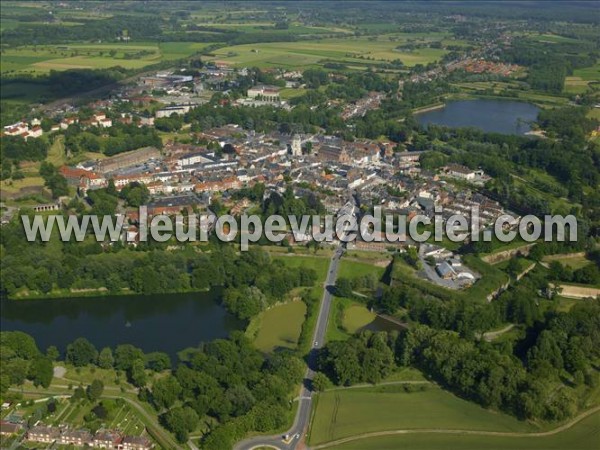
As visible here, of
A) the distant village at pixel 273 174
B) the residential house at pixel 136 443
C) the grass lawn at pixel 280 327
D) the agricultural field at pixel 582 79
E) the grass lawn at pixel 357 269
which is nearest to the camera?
the residential house at pixel 136 443

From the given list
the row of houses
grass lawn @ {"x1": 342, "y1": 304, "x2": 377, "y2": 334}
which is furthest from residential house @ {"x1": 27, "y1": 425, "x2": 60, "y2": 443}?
grass lawn @ {"x1": 342, "y1": 304, "x2": 377, "y2": 334}

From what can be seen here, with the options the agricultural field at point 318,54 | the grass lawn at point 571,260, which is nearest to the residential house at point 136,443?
the grass lawn at point 571,260

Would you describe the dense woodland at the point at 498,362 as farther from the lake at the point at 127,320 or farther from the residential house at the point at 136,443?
the residential house at the point at 136,443

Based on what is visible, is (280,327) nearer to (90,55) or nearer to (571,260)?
(571,260)

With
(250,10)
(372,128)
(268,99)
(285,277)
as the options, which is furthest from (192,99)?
(250,10)

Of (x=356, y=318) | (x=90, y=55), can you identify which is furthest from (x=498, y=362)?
(x=90, y=55)

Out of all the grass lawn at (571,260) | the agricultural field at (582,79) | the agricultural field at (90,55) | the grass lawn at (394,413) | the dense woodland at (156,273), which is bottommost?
the grass lawn at (394,413)

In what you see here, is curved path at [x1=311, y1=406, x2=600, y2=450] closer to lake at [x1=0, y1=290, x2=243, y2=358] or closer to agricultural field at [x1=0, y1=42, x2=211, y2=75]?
lake at [x1=0, y1=290, x2=243, y2=358]
